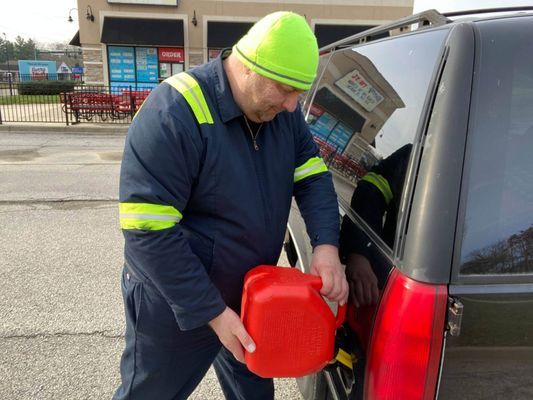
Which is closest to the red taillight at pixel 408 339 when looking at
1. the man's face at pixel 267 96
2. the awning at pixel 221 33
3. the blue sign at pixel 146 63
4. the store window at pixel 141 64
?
the man's face at pixel 267 96

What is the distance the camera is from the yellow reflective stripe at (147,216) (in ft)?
4.50

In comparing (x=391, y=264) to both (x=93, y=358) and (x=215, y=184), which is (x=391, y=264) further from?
(x=93, y=358)

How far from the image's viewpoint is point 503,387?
1288 millimetres

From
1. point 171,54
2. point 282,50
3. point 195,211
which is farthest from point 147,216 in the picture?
point 171,54

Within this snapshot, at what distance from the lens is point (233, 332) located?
4.80ft

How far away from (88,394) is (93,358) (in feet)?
1.05

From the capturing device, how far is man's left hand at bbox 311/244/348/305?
1.52 meters

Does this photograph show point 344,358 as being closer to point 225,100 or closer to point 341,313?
point 341,313

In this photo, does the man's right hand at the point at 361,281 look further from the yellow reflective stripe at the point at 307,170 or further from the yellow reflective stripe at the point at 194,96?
the yellow reflective stripe at the point at 194,96

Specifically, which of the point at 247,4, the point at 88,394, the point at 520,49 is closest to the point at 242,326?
the point at 520,49

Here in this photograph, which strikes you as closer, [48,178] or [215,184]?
[215,184]

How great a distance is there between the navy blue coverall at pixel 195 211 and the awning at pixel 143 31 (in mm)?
20918

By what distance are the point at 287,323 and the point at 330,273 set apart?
0.82ft

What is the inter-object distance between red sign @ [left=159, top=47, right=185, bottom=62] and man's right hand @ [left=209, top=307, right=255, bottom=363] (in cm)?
2161
